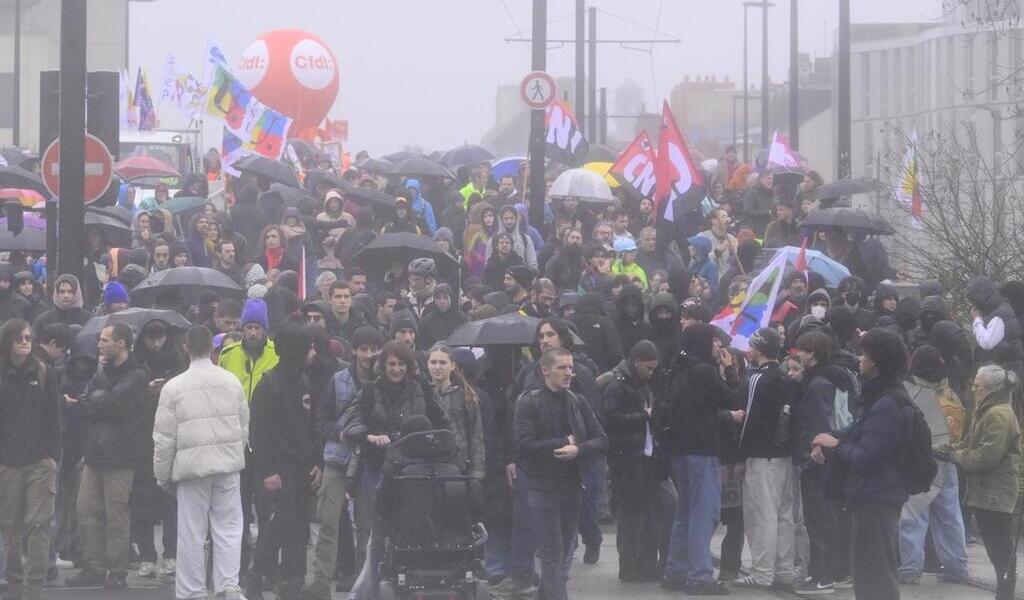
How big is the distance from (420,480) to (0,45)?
6014 centimetres

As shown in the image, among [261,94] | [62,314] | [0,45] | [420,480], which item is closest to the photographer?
[420,480]

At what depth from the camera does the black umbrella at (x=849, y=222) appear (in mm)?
18984

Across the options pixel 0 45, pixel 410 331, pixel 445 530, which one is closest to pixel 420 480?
pixel 445 530

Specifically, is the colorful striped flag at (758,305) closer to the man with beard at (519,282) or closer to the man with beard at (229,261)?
the man with beard at (519,282)

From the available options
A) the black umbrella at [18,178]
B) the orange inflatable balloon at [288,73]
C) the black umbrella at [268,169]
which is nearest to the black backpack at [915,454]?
the black umbrella at [268,169]

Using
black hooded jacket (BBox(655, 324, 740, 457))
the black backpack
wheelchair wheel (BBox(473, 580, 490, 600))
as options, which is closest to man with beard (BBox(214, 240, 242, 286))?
black hooded jacket (BBox(655, 324, 740, 457))

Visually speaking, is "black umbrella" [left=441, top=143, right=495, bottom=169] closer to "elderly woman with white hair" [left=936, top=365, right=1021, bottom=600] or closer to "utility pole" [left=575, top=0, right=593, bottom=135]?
"utility pole" [left=575, top=0, right=593, bottom=135]

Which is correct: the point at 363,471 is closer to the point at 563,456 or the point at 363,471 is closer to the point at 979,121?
the point at 563,456

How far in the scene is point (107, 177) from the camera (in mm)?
15609

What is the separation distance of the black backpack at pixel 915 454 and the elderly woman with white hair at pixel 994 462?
6.20 feet

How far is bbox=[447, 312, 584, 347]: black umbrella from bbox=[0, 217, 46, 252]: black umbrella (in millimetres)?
6813

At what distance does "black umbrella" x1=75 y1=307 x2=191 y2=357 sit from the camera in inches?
501

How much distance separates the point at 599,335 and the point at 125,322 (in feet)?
12.7

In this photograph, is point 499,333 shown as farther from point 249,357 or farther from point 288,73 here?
point 288,73
